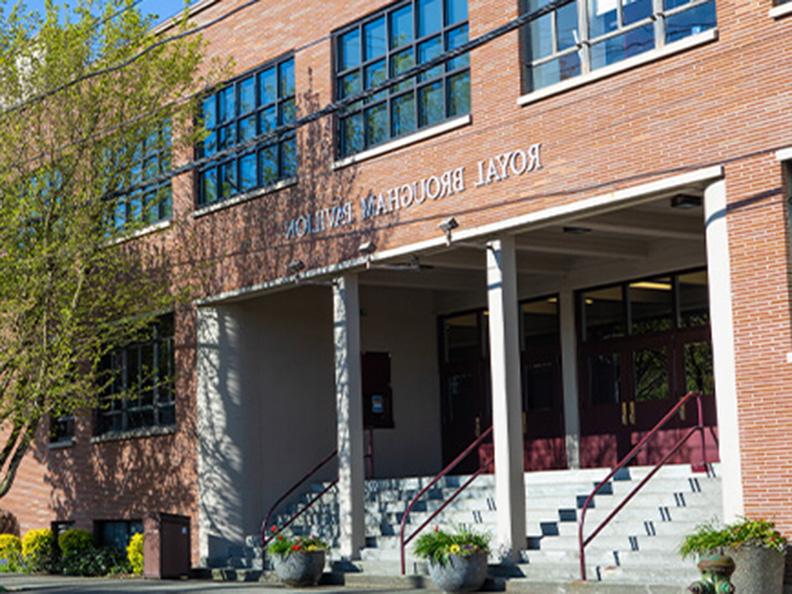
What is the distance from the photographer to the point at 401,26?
68.9 ft

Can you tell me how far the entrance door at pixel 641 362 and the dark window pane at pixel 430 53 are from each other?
4843 mm

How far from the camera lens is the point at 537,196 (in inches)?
704

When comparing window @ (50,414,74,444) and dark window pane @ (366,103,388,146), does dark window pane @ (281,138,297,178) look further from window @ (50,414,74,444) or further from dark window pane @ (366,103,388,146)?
window @ (50,414,74,444)

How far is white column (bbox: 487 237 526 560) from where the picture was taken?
17.9 meters

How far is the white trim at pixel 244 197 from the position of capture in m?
22.9

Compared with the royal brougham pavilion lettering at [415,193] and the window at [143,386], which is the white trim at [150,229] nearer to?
the window at [143,386]

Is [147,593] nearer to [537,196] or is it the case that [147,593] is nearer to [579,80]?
[537,196]

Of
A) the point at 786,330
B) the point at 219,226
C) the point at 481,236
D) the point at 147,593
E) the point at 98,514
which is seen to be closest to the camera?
the point at 786,330

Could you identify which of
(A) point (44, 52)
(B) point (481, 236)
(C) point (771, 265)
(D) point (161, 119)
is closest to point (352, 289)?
(B) point (481, 236)

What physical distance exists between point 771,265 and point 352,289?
8.04 m

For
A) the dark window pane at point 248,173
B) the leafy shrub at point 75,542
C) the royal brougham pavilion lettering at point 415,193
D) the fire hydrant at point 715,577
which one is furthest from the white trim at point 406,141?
the leafy shrub at point 75,542

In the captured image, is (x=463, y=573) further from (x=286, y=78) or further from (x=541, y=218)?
(x=286, y=78)

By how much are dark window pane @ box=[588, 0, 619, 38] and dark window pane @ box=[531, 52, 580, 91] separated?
0.42 m

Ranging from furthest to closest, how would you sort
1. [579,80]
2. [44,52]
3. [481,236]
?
[44,52] → [481,236] → [579,80]
